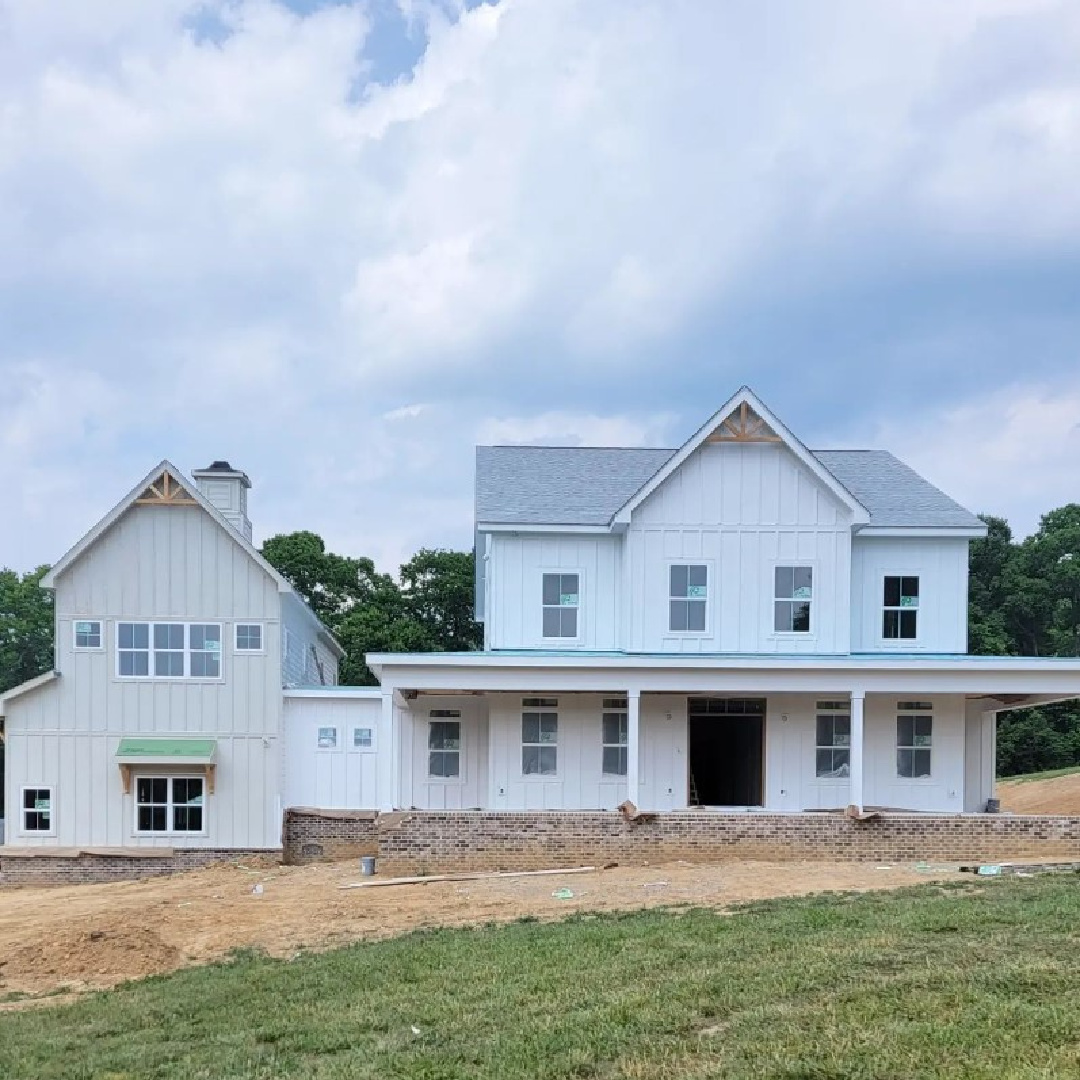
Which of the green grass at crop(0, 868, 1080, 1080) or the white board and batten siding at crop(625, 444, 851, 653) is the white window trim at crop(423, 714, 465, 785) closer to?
the white board and batten siding at crop(625, 444, 851, 653)

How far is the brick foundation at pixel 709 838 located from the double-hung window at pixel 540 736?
2.68 meters

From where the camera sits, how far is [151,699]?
80.2 feet

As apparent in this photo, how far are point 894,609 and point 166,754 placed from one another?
1488cm

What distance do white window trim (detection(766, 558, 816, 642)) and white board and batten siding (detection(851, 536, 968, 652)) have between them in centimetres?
123

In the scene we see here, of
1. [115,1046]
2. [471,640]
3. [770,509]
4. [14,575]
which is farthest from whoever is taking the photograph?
[14,575]

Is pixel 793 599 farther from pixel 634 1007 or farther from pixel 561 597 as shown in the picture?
pixel 634 1007

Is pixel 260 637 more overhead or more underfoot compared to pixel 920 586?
more underfoot

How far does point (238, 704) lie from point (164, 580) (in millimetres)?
2942

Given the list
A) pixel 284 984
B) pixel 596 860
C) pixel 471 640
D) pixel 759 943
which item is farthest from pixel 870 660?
pixel 471 640

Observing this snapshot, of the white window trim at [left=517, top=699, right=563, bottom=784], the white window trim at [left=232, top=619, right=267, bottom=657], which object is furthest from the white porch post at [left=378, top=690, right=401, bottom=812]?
the white window trim at [left=232, top=619, right=267, bottom=657]

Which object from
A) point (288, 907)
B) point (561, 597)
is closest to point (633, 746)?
point (561, 597)

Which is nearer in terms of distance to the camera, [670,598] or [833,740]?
[670,598]

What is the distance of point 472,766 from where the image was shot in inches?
992

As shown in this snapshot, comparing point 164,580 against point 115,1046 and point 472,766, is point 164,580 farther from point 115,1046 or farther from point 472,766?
point 115,1046
